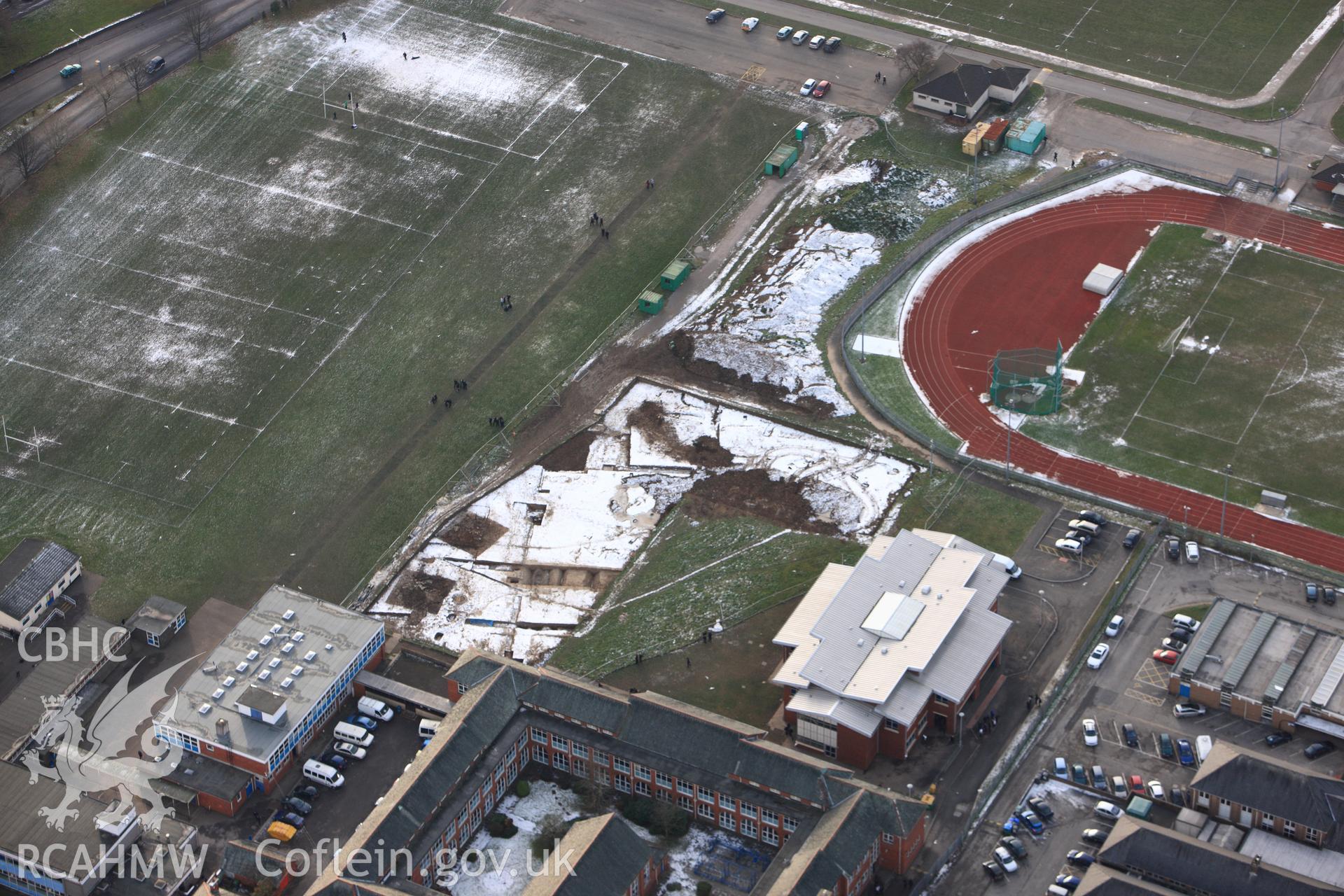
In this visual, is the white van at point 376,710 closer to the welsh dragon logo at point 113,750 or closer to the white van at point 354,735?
the white van at point 354,735

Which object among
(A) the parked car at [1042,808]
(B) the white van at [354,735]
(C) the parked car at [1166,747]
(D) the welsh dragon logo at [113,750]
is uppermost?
(D) the welsh dragon logo at [113,750]

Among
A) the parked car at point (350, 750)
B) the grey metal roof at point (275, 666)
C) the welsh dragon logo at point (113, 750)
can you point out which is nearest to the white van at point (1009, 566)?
the grey metal roof at point (275, 666)

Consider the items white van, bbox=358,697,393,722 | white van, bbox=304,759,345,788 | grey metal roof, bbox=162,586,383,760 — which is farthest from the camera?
white van, bbox=358,697,393,722

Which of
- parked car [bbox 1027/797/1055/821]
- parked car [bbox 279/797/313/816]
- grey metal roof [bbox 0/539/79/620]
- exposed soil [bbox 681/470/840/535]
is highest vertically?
grey metal roof [bbox 0/539/79/620]

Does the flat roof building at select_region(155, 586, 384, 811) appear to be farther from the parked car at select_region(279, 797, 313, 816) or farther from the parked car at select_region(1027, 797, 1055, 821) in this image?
the parked car at select_region(1027, 797, 1055, 821)

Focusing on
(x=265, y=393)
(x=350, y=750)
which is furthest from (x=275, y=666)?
(x=265, y=393)

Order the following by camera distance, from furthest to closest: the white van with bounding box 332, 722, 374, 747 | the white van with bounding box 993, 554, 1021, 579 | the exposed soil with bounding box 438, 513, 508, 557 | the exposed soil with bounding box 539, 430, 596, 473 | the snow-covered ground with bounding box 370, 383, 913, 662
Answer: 1. the exposed soil with bounding box 539, 430, 596, 473
2. the exposed soil with bounding box 438, 513, 508, 557
3. the snow-covered ground with bounding box 370, 383, 913, 662
4. the white van with bounding box 993, 554, 1021, 579
5. the white van with bounding box 332, 722, 374, 747

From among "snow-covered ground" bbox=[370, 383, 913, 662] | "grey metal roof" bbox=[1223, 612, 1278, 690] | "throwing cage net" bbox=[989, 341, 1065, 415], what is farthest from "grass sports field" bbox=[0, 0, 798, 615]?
"grey metal roof" bbox=[1223, 612, 1278, 690]
